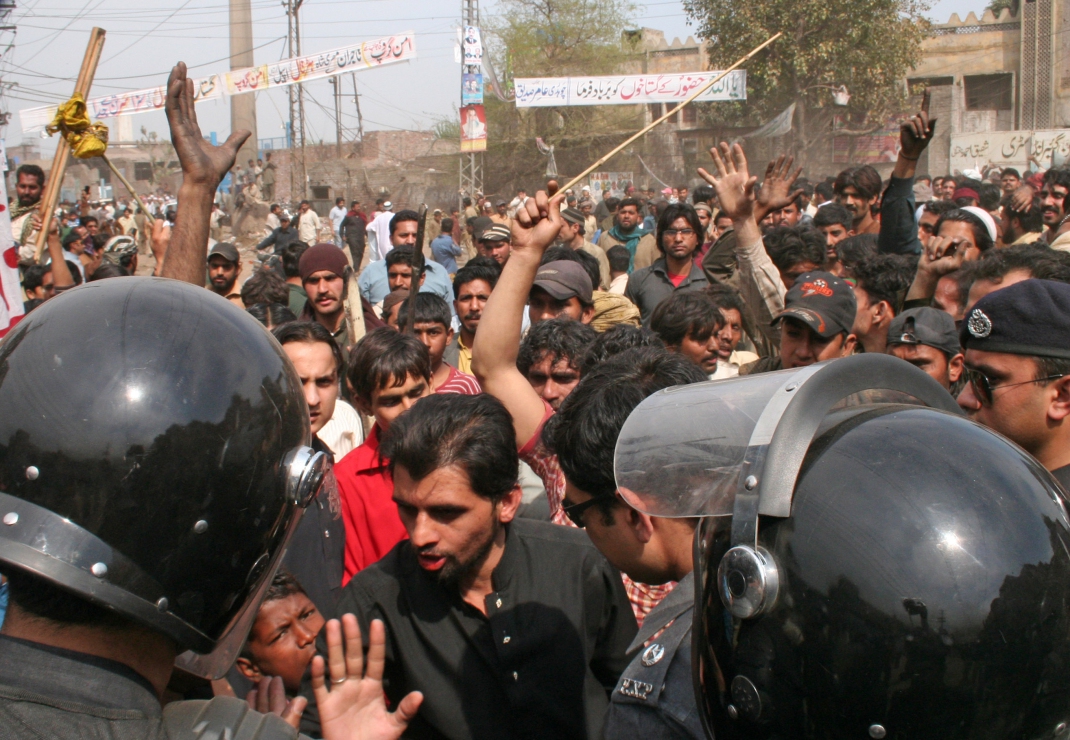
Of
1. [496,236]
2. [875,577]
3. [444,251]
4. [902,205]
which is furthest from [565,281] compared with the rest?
[444,251]

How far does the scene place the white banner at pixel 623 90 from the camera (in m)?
20.3

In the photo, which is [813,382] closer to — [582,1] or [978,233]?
[978,233]

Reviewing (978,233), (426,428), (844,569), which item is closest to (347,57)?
(978,233)

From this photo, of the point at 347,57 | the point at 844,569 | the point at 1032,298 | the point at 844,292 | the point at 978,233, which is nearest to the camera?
the point at 844,569

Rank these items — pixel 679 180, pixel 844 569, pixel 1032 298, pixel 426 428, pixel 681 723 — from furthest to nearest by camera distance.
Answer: pixel 679 180 → pixel 426 428 → pixel 1032 298 → pixel 681 723 → pixel 844 569

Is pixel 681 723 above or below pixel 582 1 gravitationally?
below

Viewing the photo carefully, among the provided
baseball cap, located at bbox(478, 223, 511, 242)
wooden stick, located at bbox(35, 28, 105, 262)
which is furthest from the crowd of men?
baseball cap, located at bbox(478, 223, 511, 242)

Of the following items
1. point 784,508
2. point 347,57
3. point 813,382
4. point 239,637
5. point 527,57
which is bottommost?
point 239,637

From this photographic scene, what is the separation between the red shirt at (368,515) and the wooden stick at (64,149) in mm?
1262

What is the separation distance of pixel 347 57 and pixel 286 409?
945 inches

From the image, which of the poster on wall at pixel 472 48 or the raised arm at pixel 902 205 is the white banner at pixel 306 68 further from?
the raised arm at pixel 902 205

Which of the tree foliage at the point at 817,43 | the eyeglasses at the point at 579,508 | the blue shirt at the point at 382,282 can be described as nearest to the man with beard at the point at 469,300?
the blue shirt at the point at 382,282

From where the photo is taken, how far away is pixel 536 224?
10.2 feet

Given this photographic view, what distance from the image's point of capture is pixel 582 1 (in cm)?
4481
